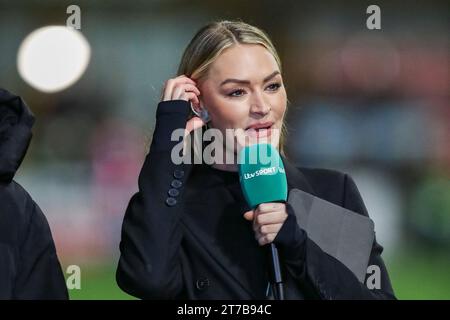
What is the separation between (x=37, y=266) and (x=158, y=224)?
0.25m

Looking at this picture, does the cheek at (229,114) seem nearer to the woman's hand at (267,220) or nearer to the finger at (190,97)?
the finger at (190,97)

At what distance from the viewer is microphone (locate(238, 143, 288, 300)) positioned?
4.82 ft

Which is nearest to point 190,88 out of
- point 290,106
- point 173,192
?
point 173,192

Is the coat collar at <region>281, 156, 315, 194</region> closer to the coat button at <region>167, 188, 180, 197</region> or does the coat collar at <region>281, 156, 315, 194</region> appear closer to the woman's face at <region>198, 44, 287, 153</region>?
the woman's face at <region>198, 44, 287, 153</region>

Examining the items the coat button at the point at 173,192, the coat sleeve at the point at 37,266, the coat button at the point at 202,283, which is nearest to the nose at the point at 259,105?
the coat button at the point at 173,192

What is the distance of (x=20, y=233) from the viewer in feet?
5.23

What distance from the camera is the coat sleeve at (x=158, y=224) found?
1590mm

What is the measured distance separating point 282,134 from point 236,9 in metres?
1.94

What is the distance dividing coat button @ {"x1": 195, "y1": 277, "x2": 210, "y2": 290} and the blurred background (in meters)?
→ 2.33

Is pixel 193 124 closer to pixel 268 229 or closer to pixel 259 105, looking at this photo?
pixel 259 105

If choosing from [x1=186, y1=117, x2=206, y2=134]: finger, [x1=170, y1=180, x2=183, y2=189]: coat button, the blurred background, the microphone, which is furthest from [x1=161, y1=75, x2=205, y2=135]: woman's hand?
the blurred background
